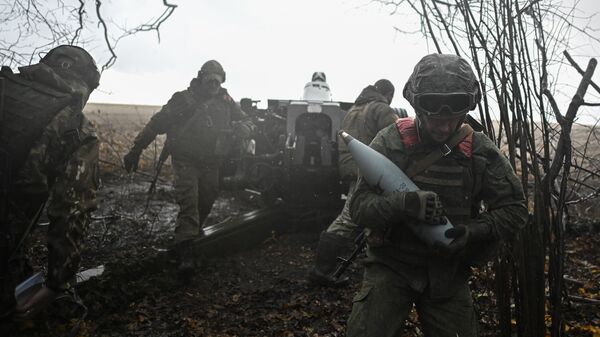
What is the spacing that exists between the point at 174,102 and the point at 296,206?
94.1 inches

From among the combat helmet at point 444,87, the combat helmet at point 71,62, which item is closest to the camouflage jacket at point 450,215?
the combat helmet at point 444,87

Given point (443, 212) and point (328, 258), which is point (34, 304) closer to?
point (443, 212)

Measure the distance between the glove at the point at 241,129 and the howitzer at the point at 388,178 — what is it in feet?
11.7

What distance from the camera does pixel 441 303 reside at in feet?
7.22

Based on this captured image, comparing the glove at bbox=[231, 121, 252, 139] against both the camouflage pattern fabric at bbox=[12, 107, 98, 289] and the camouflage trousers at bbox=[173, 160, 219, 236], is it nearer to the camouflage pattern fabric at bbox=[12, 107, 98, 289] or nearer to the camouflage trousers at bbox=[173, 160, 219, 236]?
the camouflage trousers at bbox=[173, 160, 219, 236]

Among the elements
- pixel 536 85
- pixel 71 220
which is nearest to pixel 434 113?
pixel 536 85

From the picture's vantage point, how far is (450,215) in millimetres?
2244

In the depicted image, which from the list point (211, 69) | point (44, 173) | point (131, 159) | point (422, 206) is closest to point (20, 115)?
point (44, 173)

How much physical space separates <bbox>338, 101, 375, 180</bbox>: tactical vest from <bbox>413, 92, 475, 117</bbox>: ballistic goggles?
313 cm

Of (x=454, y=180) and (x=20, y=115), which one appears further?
(x=20, y=115)

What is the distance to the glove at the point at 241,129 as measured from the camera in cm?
A: 570

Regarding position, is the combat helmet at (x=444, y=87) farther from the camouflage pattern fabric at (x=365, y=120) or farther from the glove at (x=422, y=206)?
the camouflage pattern fabric at (x=365, y=120)

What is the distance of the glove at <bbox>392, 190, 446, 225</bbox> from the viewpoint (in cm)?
195

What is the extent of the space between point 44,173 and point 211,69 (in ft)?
9.82
